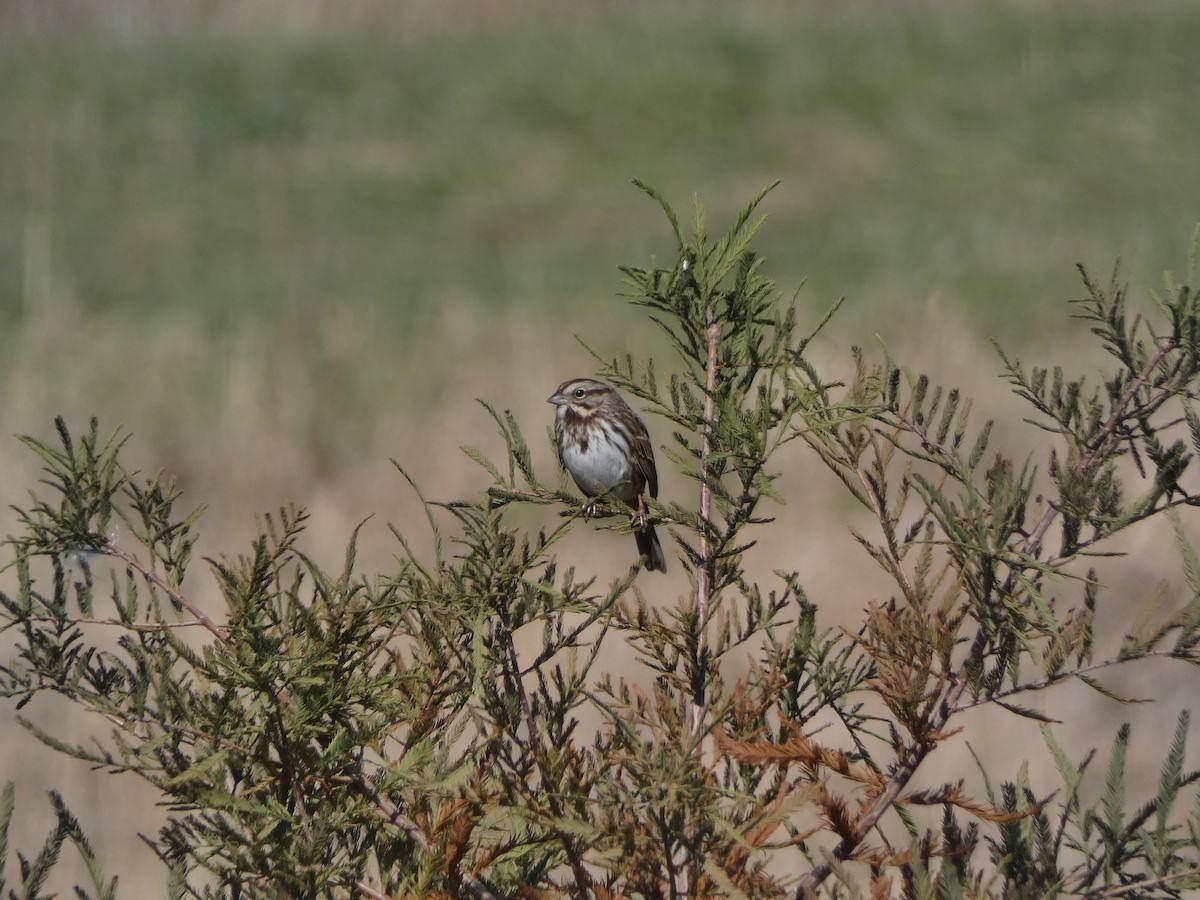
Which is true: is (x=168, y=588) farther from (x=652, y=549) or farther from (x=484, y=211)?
(x=484, y=211)

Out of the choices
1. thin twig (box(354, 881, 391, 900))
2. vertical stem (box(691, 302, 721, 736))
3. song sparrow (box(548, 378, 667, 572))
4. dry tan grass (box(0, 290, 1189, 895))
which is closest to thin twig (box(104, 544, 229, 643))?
thin twig (box(354, 881, 391, 900))

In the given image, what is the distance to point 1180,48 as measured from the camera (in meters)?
15.1

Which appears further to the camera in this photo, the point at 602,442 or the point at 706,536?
the point at 602,442

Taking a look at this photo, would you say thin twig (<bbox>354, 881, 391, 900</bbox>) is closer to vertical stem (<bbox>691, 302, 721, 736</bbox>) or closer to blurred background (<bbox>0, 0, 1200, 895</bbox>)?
vertical stem (<bbox>691, 302, 721, 736</bbox>)

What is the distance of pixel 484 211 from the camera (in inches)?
551

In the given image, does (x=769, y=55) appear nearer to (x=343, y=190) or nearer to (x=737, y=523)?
(x=343, y=190)

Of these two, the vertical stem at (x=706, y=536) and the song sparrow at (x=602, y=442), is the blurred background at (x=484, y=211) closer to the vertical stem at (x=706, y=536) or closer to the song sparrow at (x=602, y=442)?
the song sparrow at (x=602, y=442)

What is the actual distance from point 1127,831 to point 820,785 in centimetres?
42

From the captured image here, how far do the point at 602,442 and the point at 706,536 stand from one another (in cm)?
210

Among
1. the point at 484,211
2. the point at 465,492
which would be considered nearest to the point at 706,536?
the point at 465,492

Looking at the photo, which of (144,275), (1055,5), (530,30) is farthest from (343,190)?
(1055,5)

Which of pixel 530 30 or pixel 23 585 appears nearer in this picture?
pixel 23 585

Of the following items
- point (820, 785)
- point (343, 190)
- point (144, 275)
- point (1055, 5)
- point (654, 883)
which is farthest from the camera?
point (1055, 5)

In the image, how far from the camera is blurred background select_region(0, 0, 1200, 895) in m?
7.60
